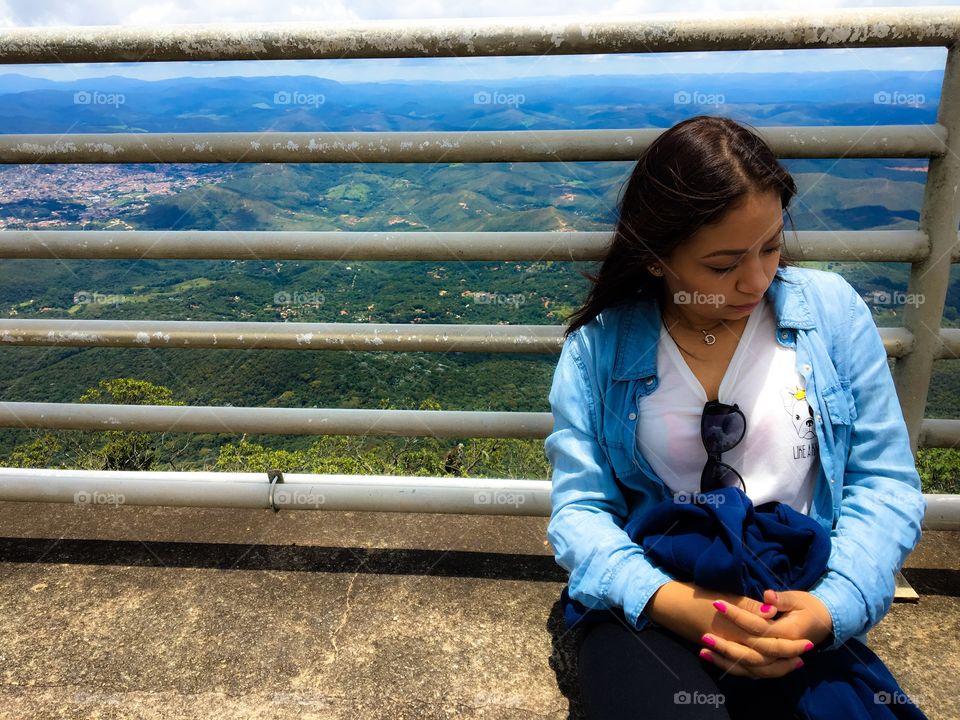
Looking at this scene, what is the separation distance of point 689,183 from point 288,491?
143 cm

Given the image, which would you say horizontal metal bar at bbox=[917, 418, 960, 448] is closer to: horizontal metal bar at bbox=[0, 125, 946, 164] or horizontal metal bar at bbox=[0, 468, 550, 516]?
horizontal metal bar at bbox=[0, 125, 946, 164]

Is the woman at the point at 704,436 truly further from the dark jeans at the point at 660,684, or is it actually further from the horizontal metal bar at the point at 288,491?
the horizontal metal bar at the point at 288,491

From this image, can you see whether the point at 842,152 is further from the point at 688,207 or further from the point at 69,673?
the point at 69,673

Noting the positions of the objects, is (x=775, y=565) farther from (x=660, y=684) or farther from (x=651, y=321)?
(x=651, y=321)

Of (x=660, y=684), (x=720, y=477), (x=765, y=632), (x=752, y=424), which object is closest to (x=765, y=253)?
(x=752, y=424)

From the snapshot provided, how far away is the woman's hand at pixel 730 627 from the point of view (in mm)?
1266

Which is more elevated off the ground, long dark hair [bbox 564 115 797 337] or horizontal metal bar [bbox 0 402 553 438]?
long dark hair [bbox 564 115 797 337]

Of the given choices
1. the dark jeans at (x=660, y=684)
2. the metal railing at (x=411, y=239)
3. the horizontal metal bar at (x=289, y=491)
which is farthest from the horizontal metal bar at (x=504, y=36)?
the dark jeans at (x=660, y=684)

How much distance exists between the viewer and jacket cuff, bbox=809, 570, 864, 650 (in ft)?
4.35

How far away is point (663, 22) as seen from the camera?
171cm

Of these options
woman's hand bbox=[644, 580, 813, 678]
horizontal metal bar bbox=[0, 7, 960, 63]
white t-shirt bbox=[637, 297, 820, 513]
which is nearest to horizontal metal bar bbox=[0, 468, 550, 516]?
white t-shirt bbox=[637, 297, 820, 513]

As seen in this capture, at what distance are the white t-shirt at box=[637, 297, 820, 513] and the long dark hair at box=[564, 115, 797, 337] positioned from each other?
24 centimetres

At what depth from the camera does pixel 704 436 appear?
146 centimetres

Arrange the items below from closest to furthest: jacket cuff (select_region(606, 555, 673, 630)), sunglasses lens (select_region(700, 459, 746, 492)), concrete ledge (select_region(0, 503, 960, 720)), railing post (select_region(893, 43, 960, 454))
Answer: jacket cuff (select_region(606, 555, 673, 630)), sunglasses lens (select_region(700, 459, 746, 492)), concrete ledge (select_region(0, 503, 960, 720)), railing post (select_region(893, 43, 960, 454))
